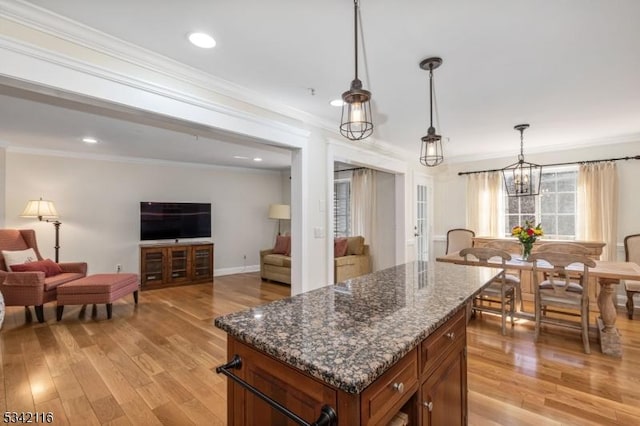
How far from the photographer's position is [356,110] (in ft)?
5.55

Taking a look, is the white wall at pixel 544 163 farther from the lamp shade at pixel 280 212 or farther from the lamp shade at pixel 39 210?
the lamp shade at pixel 39 210

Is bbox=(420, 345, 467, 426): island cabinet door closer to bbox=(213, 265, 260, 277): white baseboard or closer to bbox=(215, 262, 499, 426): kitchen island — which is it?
bbox=(215, 262, 499, 426): kitchen island

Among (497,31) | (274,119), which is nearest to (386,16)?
(497,31)

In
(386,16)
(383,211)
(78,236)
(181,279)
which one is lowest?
(181,279)

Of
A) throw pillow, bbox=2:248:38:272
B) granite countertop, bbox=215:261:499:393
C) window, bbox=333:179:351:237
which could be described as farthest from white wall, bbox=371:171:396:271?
throw pillow, bbox=2:248:38:272

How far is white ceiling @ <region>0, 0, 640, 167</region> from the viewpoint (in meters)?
1.68

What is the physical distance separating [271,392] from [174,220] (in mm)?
5814

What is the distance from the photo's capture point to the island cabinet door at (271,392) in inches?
35.3

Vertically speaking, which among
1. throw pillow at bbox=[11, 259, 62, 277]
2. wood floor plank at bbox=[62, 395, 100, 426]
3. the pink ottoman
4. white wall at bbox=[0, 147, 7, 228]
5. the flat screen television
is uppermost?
white wall at bbox=[0, 147, 7, 228]

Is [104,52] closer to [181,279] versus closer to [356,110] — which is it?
[356,110]

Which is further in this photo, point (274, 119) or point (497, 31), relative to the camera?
point (274, 119)

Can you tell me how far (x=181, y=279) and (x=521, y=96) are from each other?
5.86m

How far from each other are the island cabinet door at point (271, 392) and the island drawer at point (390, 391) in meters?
0.10

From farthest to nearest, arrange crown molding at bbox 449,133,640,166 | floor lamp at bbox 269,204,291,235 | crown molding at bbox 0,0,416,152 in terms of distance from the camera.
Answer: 1. floor lamp at bbox 269,204,291,235
2. crown molding at bbox 449,133,640,166
3. crown molding at bbox 0,0,416,152
